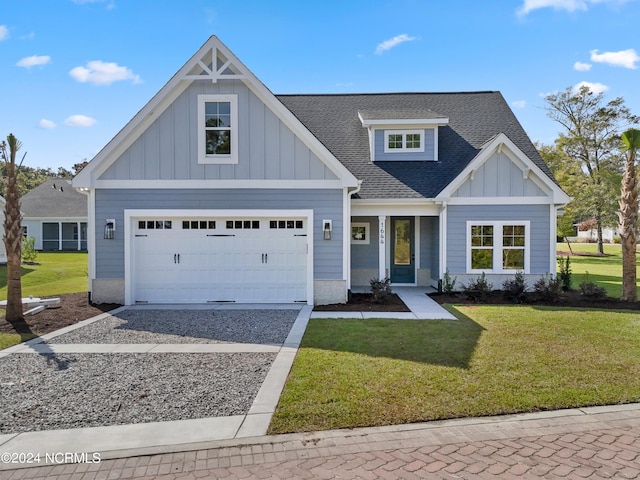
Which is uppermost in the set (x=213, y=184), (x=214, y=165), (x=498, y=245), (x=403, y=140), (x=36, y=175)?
(x=36, y=175)

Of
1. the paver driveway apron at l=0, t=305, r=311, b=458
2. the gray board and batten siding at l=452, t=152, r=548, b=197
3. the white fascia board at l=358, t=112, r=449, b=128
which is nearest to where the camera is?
the paver driveway apron at l=0, t=305, r=311, b=458

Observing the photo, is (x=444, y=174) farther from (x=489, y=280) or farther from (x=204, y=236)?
(x=204, y=236)

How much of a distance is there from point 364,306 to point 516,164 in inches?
267

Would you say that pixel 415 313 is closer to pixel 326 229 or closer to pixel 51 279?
pixel 326 229

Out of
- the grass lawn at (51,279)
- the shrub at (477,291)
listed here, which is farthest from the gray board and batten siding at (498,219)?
the grass lawn at (51,279)

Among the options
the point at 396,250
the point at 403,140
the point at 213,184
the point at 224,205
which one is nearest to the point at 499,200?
the point at 396,250

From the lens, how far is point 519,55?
1433cm

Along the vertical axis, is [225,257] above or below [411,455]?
above

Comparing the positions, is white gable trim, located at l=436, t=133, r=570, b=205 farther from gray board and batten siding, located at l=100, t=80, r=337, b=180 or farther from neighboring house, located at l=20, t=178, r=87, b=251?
neighboring house, located at l=20, t=178, r=87, b=251

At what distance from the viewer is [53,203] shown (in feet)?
105

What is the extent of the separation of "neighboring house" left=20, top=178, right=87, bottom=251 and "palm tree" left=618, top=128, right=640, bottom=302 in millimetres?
32432

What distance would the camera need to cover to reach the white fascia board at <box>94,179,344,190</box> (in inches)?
444

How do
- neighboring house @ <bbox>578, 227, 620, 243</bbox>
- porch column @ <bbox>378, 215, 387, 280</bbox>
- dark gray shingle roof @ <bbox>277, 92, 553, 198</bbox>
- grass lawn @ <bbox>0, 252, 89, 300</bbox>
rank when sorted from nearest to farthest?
1. porch column @ <bbox>378, 215, 387, 280</bbox>
2. dark gray shingle roof @ <bbox>277, 92, 553, 198</bbox>
3. grass lawn @ <bbox>0, 252, 89, 300</bbox>
4. neighboring house @ <bbox>578, 227, 620, 243</bbox>

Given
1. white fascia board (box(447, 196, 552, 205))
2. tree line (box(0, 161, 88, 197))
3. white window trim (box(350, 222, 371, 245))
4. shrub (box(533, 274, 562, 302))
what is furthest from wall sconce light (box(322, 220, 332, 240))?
tree line (box(0, 161, 88, 197))
